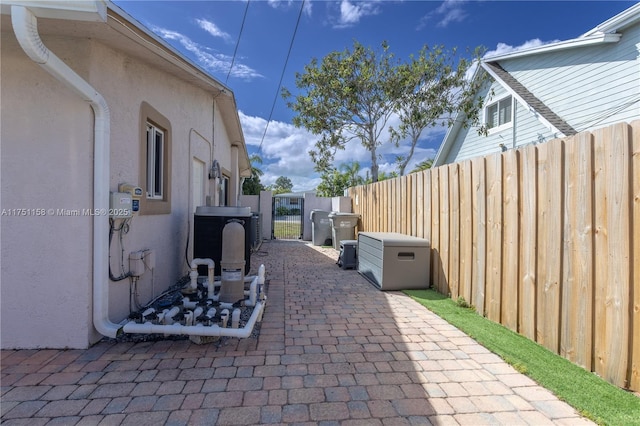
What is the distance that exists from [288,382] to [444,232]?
4042 millimetres

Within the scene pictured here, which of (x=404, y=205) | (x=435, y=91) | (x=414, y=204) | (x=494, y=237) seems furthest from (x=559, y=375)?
(x=435, y=91)

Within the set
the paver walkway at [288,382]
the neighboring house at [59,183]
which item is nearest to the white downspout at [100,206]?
the neighboring house at [59,183]

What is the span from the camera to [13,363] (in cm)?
315

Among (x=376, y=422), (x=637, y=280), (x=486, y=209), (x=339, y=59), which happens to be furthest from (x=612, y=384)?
(x=339, y=59)

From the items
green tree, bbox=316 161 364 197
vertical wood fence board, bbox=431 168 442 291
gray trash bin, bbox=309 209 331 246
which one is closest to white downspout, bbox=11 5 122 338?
vertical wood fence board, bbox=431 168 442 291

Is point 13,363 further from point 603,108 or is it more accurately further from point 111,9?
point 603,108

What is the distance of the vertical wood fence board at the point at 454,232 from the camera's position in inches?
211

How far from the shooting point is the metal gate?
613 inches

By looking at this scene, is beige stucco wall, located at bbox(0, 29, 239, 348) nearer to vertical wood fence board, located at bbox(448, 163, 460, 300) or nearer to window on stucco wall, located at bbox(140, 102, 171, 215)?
window on stucco wall, located at bbox(140, 102, 171, 215)

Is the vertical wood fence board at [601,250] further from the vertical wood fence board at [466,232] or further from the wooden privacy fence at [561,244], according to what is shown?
the vertical wood fence board at [466,232]

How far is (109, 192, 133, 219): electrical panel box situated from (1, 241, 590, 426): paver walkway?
1.47m

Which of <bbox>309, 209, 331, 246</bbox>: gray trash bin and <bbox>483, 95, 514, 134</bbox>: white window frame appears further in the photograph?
<bbox>309, 209, 331, 246</bbox>: gray trash bin

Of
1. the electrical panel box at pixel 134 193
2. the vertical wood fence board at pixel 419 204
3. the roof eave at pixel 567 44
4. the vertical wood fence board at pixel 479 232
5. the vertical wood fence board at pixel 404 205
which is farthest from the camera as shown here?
the roof eave at pixel 567 44

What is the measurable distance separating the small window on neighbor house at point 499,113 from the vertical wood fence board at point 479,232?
8270mm
